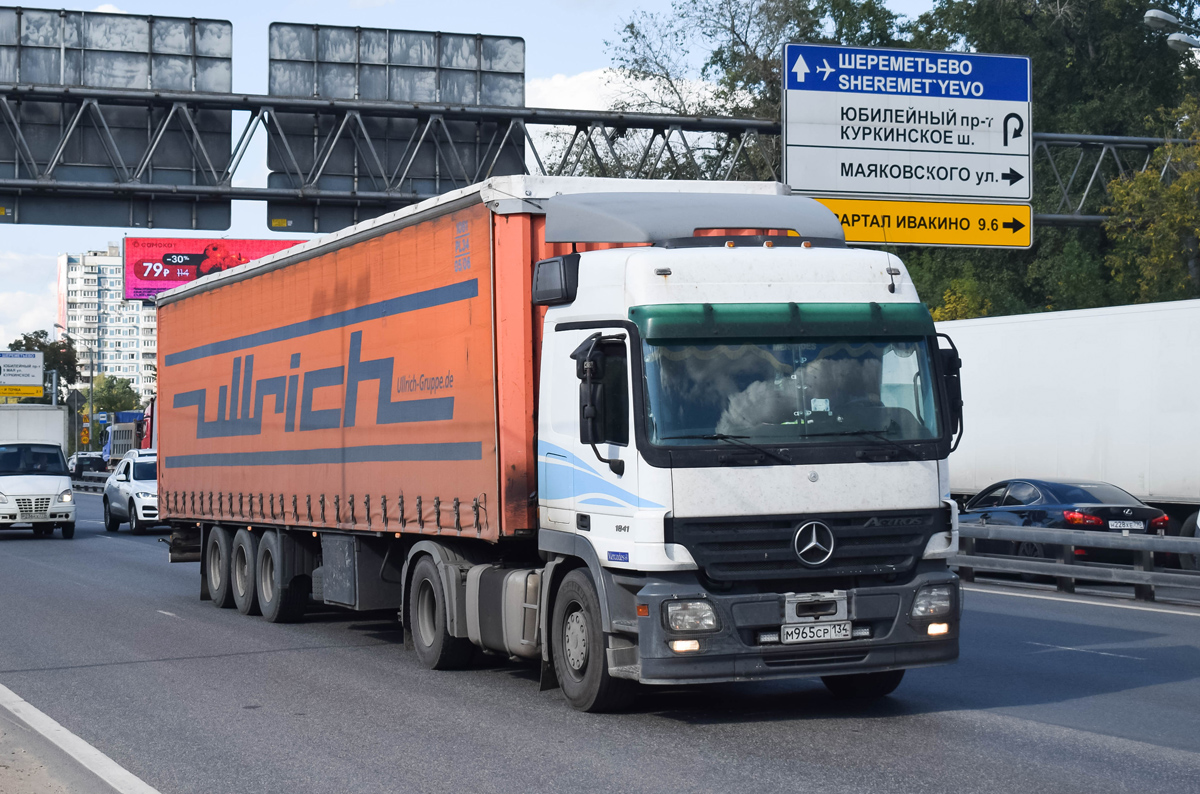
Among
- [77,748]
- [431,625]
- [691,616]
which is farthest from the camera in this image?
[431,625]

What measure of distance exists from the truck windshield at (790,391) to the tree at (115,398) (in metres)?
157

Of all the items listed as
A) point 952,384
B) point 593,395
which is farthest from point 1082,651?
point 593,395

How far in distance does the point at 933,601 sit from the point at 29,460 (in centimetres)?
2543

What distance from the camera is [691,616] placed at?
8758mm

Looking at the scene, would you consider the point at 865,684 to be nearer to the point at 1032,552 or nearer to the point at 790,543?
the point at 790,543

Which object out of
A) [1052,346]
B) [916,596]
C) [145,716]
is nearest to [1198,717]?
[916,596]

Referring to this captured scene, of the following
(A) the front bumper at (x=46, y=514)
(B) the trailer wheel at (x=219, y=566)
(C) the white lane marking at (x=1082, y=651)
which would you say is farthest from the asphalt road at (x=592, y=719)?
(A) the front bumper at (x=46, y=514)

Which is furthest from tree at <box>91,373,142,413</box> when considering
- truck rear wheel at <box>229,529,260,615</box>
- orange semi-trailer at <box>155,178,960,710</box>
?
orange semi-trailer at <box>155,178,960,710</box>

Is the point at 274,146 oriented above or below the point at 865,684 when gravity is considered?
above

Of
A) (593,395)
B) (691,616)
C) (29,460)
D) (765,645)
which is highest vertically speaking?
(593,395)

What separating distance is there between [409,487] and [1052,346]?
13.1 m

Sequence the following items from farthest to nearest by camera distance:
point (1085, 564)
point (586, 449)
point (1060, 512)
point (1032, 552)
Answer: point (1032, 552)
point (1060, 512)
point (1085, 564)
point (586, 449)

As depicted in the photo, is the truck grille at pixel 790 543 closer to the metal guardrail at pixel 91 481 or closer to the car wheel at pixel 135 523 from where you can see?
the car wheel at pixel 135 523

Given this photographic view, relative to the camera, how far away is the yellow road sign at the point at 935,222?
2455 cm
